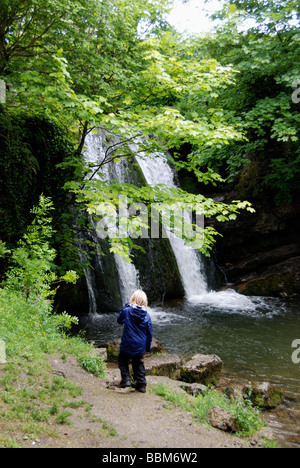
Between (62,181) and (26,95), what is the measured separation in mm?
2101

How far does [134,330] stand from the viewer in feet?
14.4

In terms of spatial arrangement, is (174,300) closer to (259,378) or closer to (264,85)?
(259,378)

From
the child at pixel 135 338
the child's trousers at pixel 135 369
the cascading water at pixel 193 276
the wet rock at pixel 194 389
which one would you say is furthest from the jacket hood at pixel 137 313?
the cascading water at pixel 193 276

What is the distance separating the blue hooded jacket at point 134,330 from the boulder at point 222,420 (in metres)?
1.21

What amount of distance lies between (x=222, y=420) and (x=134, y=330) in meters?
1.59

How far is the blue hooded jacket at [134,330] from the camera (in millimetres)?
4332

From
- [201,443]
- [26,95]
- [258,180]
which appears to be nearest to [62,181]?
[26,95]

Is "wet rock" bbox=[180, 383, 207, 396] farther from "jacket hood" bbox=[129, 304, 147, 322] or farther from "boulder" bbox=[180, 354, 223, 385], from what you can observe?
"jacket hood" bbox=[129, 304, 147, 322]

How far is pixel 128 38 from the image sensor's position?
21.0 feet

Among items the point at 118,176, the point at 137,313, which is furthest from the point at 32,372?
the point at 118,176

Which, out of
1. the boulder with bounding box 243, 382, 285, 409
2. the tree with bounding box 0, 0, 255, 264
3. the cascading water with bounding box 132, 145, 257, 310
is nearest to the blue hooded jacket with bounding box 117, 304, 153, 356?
the tree with bounding box 0, 0, 255, 264

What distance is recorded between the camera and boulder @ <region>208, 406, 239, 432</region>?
11.7ft

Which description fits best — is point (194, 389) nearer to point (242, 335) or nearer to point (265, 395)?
point (265, 395)

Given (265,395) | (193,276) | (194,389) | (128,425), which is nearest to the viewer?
(128,425)
